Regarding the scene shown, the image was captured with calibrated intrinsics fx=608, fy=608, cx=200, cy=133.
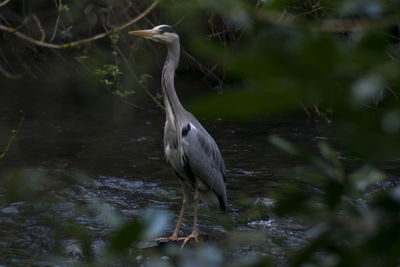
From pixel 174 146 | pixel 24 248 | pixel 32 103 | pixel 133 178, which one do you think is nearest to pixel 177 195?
pixel 133 178

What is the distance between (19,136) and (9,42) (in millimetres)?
2131

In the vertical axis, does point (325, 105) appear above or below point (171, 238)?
above

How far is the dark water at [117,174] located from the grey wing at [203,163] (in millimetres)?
285

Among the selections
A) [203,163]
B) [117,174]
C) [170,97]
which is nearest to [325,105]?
[170,97]

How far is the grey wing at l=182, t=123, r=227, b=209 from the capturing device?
4541 millimetres

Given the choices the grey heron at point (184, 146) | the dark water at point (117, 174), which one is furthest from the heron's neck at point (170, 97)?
the dark water at point (117, 174)

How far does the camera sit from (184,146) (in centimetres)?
452

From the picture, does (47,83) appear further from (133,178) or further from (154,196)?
(154,196)

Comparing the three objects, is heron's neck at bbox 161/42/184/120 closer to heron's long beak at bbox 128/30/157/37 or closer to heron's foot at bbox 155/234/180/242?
heron's long beak at bbox 128/30/157/37

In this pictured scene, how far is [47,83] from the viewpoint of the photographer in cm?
933

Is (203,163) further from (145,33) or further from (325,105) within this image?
(325,105)

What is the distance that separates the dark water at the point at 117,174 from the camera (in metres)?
4.55

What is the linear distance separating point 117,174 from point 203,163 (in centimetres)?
196

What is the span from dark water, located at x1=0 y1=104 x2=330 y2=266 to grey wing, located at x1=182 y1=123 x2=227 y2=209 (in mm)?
285
